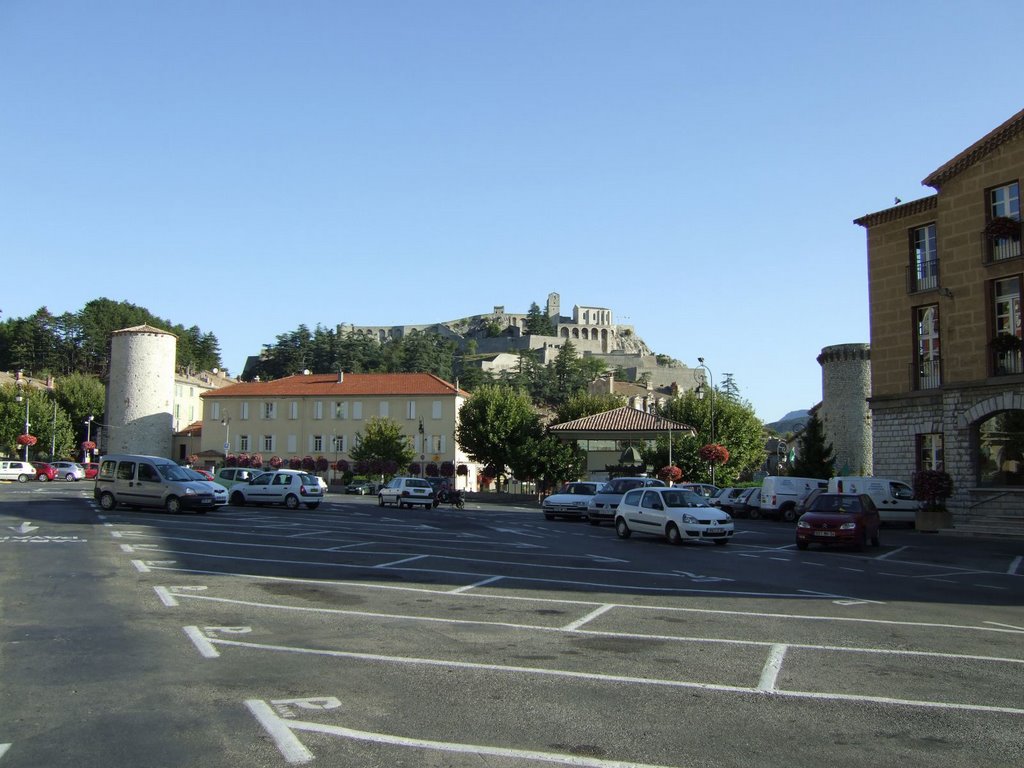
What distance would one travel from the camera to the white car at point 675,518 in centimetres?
2303

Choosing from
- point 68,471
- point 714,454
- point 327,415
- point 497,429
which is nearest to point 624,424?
point 714,454

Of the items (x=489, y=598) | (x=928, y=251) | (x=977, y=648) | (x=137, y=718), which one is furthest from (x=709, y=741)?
(x=928, y=251)

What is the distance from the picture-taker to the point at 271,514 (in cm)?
3359

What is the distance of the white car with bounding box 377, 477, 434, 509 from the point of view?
4397cm

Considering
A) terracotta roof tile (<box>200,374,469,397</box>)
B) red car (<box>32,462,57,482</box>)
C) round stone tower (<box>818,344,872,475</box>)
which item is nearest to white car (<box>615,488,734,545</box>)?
round stone tower (<box>818,344,872,475</box>)

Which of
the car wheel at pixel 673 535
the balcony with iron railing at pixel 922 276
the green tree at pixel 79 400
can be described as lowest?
the car wheel at pixel 673 535

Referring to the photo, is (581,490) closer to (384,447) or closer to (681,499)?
(681,499)

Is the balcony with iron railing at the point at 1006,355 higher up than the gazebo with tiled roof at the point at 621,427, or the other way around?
the balcony with iron railing at the point at 1006,355

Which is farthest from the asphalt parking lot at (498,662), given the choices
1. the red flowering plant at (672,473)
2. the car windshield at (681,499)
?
the red flowering plant at (672,473)

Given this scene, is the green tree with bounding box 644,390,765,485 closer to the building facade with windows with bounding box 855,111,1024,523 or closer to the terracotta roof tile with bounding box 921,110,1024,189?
the building facade with windows with bounding box 855,111,1024,523

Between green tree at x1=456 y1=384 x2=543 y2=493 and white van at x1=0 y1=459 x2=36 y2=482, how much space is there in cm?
3140

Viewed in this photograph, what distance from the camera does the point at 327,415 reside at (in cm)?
8838

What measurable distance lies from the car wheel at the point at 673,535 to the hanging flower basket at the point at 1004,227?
1714cm

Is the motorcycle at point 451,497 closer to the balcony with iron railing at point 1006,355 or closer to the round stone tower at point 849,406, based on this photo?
the balcony with iron railing at point 1006,355
